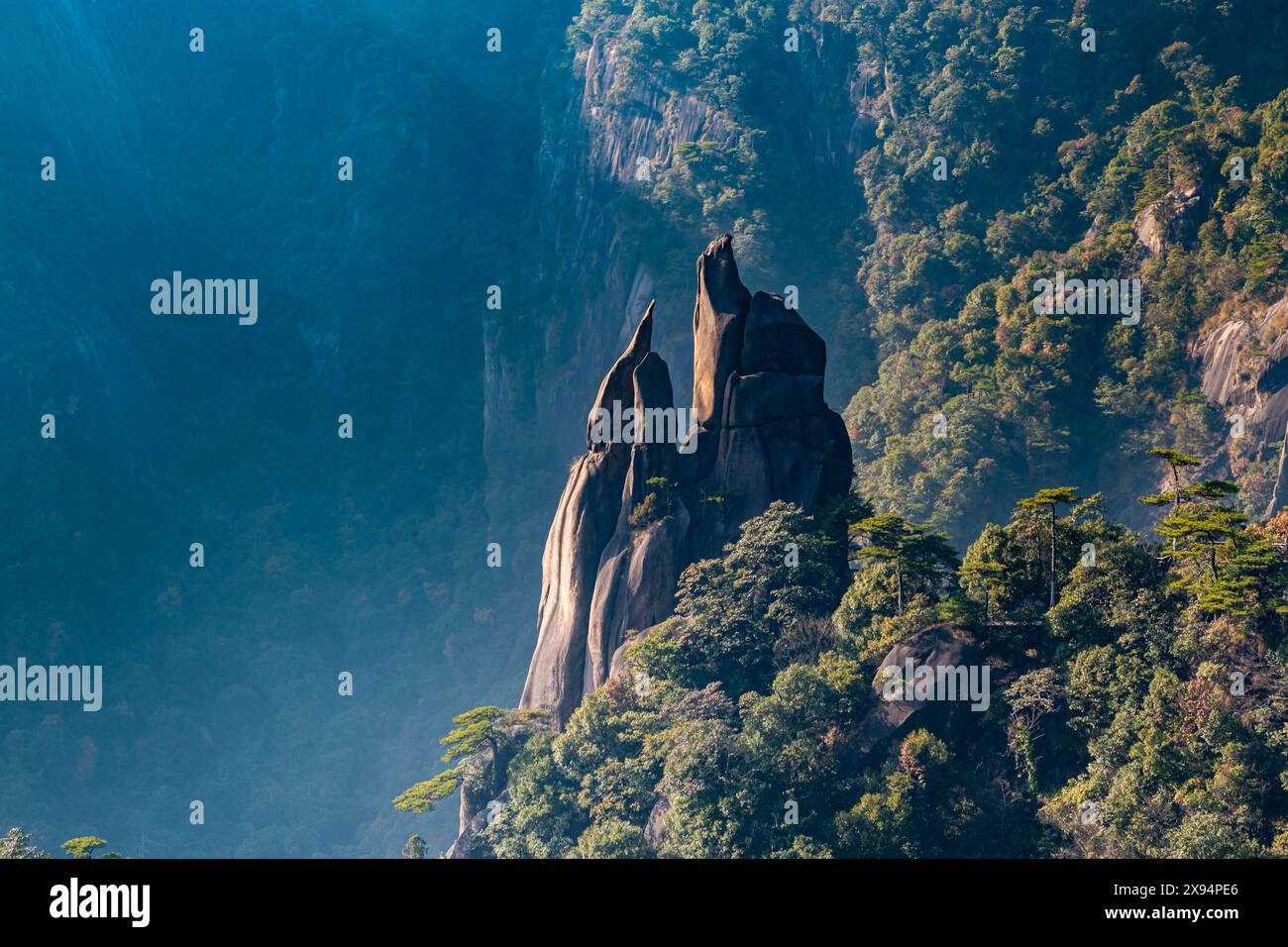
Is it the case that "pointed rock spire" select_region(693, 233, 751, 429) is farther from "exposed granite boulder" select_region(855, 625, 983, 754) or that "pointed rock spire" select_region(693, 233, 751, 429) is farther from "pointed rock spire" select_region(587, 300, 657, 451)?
"exposed granite boulder" select_region(855, 625, 983, 754)

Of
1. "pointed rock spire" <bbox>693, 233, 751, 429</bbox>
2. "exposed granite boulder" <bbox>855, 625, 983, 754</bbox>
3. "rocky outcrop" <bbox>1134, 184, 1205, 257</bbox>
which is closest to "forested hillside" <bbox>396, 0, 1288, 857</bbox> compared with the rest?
"exposed granite boulder" <bbox>855, 625, 983, 754</bbox>

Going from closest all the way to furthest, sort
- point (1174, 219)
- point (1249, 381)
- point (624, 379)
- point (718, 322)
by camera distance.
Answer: point (718, 322) → point (624, 379) → point (1249, 381) → point (1174, 219)

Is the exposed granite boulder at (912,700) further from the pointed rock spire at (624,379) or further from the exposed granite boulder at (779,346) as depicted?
the pointed rock spire at (624,379)

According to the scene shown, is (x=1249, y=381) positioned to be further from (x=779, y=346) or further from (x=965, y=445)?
(x=779, y=346)

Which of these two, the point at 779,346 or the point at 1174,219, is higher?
the point at 1174,219

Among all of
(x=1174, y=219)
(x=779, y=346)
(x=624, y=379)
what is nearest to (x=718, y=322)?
(x=779, y=346)

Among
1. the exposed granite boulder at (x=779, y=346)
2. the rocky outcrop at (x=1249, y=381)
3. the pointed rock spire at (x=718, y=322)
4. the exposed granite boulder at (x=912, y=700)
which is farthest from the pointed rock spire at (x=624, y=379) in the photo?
the rocky outcrop at (x=1249, y=381)

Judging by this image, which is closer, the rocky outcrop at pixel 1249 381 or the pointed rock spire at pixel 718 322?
the pointed rock spire at pixel 718 322

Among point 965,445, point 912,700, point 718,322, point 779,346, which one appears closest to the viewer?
point 912,700
